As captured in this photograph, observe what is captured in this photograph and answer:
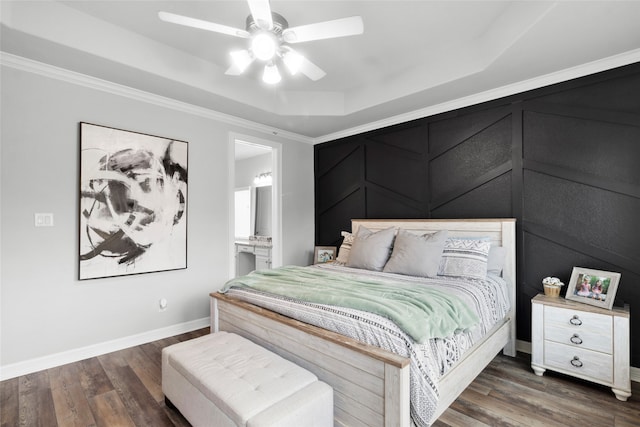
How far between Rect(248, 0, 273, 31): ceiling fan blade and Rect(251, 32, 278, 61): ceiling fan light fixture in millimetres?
49

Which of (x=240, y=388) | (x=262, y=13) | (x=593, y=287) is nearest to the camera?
(x=240, y=388)

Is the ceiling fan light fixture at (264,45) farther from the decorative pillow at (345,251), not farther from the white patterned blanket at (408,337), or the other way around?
the decorative pillow at (345,251)

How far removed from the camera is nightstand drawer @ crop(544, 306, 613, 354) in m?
2.21

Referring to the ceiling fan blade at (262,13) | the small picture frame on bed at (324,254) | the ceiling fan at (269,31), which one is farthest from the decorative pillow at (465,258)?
the ceiling fan blade at (262,13)

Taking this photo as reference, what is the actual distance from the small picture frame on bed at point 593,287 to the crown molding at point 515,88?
5.37ft

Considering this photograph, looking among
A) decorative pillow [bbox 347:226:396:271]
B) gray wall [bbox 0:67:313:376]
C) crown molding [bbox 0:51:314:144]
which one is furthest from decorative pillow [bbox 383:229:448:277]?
crown molding [bbox 0:51:314:144]

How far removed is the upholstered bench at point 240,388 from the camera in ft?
4.59

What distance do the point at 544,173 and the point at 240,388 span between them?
3.00 m

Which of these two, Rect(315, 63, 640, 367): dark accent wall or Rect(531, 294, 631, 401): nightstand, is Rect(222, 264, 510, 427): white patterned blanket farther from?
Rect(315, 63, 640, 367): dark accent wall

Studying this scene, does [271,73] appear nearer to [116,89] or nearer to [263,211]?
[116,89]

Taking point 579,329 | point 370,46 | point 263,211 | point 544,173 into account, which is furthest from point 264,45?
point 263,211

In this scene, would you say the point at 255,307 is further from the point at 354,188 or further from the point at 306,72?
the point at 354,188

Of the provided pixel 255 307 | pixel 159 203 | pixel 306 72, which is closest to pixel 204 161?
pixel 159 203

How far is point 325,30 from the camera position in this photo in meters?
1.93
